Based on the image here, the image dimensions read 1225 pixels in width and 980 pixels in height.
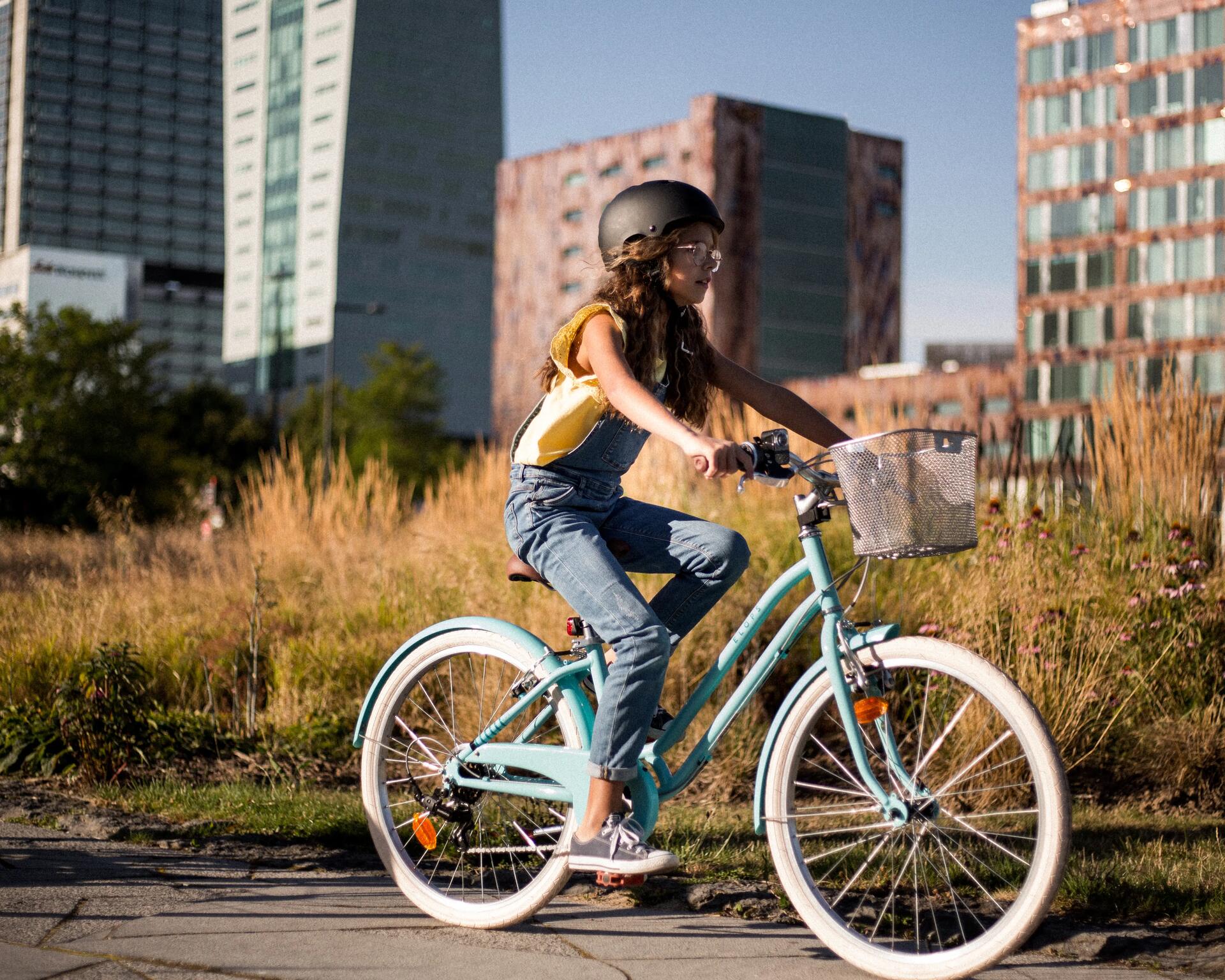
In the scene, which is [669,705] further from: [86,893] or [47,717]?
[86,893]

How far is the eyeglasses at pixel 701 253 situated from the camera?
12.5 ft

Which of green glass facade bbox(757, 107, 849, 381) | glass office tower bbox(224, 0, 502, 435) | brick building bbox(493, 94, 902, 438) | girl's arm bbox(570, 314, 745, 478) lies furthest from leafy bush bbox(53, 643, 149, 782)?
glass office tower bbox(224, 0, 502, 435)

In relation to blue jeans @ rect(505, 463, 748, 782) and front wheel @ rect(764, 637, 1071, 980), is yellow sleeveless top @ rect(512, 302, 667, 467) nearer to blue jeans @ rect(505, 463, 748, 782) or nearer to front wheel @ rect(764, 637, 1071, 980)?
blue jeans @ rect(505, 463, 748, 782)

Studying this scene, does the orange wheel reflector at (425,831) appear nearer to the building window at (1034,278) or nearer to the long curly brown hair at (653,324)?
the long curly brown hair at (653,324)

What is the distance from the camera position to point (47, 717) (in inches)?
250

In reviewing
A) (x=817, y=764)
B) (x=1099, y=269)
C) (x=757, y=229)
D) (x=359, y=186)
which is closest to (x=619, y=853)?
(x=817, y=764)

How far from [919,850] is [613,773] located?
30.0 inches

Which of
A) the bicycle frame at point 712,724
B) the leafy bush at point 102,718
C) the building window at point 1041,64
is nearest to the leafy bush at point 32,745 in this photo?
the leafy bush at point 102,718

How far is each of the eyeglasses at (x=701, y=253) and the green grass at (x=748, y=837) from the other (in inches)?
70.8

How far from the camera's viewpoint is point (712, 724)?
3.73 metres

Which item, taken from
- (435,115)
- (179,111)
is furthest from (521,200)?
(179,111)

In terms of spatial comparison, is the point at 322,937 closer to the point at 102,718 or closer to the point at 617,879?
the point at 617,879

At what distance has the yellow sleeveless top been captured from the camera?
12.2 ft

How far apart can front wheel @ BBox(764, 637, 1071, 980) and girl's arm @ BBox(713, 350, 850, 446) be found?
677 millimetres
